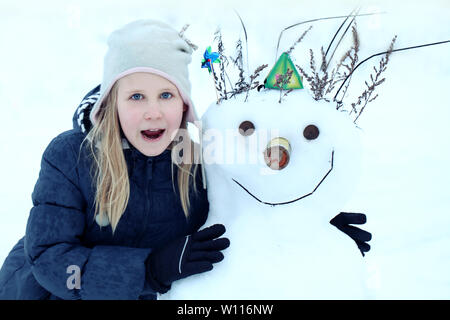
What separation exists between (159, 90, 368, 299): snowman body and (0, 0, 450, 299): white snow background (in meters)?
0.69

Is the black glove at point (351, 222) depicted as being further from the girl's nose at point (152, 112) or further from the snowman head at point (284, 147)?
the girl's nose at point (152, 112)

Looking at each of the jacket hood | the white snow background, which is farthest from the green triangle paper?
the white snow background

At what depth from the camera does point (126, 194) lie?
3.42 feet

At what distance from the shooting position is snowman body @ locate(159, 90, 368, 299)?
2.87ft

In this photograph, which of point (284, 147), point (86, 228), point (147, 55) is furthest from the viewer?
point (86, 228)

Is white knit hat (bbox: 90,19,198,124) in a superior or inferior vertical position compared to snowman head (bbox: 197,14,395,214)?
superior

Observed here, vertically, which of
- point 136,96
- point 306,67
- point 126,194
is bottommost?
point 126,194

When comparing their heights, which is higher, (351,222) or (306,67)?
(306,67)

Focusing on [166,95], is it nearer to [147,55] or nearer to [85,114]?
[147,55]

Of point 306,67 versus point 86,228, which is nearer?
point 86,228

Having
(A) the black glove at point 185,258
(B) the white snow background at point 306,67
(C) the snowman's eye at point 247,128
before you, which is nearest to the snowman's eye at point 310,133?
(C) the snowman's eye at point 247,128

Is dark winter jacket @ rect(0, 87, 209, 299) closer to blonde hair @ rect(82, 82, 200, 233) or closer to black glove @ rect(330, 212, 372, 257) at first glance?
blonde hair @ rect(82, 82, 200, 233)

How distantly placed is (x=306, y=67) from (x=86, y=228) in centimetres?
176

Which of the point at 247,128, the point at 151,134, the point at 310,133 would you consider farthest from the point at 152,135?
the point at 310,133
